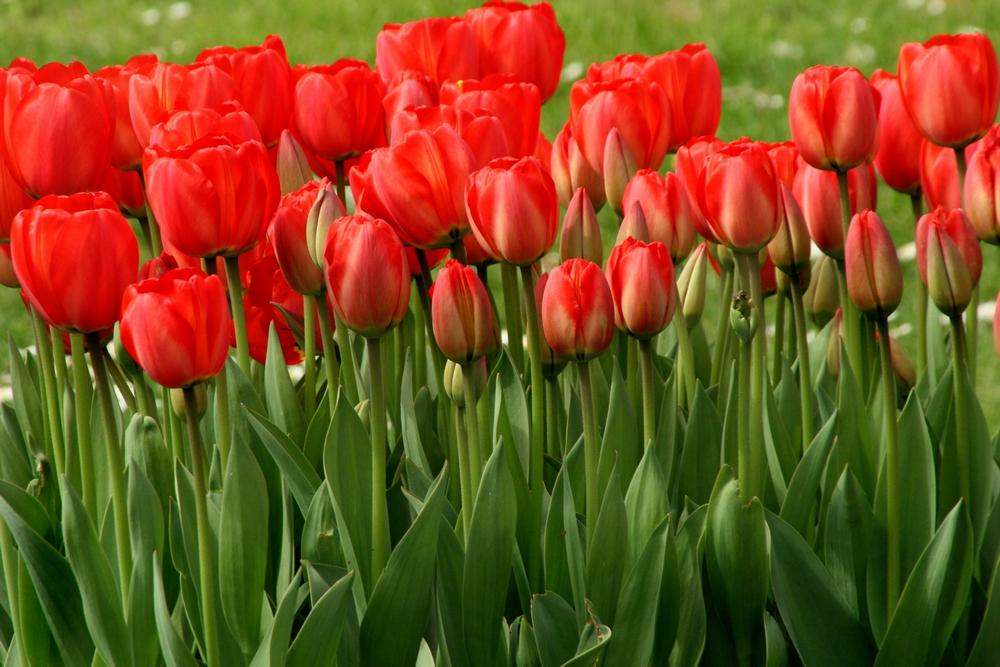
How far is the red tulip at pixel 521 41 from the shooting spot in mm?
1583

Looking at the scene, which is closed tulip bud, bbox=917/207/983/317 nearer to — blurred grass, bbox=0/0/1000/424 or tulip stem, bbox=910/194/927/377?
tulip stem, bbox=910/194/927/377

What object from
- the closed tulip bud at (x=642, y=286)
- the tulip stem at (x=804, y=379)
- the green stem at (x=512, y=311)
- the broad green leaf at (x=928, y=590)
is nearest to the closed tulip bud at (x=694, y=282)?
the tulip stem at (x=804, y=379)

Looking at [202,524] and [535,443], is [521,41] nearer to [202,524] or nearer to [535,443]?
[535,443]

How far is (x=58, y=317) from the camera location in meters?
0.95

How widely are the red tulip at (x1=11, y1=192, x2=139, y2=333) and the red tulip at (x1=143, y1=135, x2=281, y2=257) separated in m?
0.08

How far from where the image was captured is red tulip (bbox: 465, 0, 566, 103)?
158 centimetres

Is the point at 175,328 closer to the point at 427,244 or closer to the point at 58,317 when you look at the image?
the point at 58,317

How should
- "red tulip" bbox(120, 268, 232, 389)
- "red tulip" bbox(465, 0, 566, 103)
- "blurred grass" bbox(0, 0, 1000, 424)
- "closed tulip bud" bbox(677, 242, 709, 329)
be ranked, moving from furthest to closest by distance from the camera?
"blurred grass" bbox(0, 0, 1000, 424)
"red tulip" bbox(465, 0, 566, 103)
"closed tulip bud" bbox(677, 242, 709, 329)
"red tulip" bbox(120, 268, 232, 389)

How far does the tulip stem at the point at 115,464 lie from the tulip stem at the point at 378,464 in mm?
230

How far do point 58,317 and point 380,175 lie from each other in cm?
32

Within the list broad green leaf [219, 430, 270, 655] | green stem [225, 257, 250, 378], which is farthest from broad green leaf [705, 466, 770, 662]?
green stem [225, 257, 250, 378]

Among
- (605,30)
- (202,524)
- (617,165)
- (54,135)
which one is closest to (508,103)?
(617,165)

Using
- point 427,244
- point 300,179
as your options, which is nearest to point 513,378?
point 427,244

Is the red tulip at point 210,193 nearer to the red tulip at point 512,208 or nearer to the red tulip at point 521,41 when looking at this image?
the red tulip at point 512,208
